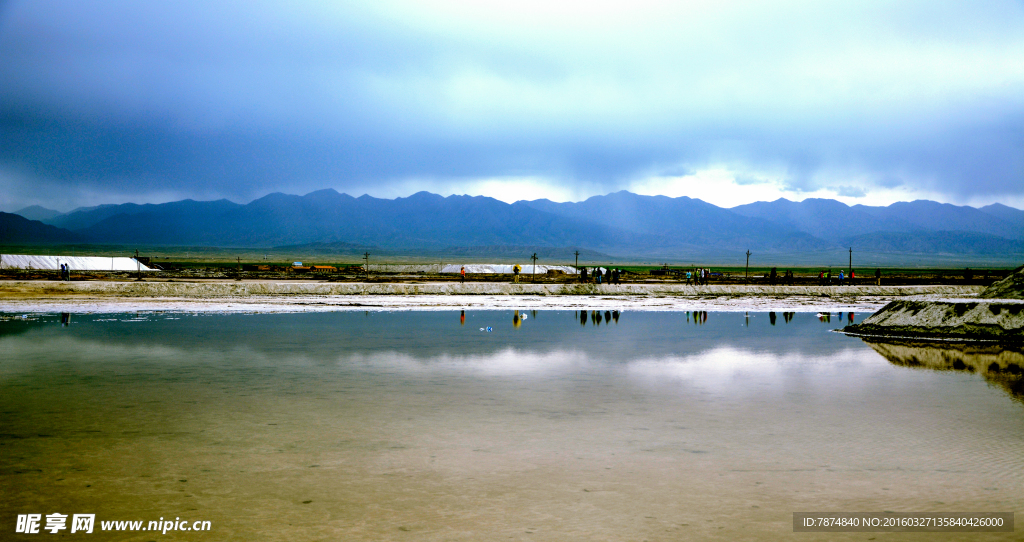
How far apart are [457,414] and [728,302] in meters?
34.2

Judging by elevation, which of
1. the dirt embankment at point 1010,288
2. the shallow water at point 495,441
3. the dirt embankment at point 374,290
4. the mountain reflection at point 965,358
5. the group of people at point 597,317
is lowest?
the group of people at point 597,317

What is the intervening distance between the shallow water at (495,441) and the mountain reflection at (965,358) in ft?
0.70

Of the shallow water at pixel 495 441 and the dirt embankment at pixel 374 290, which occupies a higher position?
the dirt embankment at pixel 374 290

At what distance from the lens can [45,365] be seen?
45.1 feet

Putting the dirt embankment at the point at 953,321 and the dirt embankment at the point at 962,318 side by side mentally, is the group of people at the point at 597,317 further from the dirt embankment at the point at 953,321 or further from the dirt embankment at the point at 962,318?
the dirt embankment at the point at 953,321

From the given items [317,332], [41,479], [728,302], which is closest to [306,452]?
[41,479]

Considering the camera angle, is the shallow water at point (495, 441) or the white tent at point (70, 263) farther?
the white tent at point (70, 263)

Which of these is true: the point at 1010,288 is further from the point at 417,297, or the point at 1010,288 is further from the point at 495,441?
the point at 417,297

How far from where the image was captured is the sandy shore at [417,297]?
34.3 metres

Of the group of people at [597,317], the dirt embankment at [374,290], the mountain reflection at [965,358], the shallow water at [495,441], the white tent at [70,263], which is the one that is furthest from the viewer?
the white tent at [70,263]

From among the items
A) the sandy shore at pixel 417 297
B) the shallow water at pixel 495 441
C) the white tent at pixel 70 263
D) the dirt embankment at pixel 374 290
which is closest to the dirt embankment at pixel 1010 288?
the shallow water at pixel 495 441

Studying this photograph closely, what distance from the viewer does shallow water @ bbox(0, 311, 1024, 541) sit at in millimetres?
5898

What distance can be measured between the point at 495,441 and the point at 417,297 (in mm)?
34867

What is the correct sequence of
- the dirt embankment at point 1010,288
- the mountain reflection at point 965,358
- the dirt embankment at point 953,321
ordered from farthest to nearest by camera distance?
the dirt embankment at point 1010,288 → the dirt embankment at point 953,321 → the mountain reflection at point 965,358
